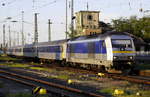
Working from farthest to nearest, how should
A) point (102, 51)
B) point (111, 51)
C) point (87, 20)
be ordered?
point (87, 20), point (102, 51), point (111, 51)

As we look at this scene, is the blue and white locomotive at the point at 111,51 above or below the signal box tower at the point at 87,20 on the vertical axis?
below

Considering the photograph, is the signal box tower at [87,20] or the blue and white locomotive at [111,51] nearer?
the blue and white locomotive at [111,51]

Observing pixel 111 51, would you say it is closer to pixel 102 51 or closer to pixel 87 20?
pixel 102 51

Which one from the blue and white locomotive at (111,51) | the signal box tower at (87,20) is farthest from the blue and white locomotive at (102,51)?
the signal box tower at (87,20)

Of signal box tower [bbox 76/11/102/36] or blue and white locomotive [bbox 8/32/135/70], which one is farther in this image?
signal box tower [bbox 76/11/102/36]

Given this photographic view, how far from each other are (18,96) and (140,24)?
53994mm

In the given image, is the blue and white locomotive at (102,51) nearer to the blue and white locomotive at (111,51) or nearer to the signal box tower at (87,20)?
the blue and white locomotive at (111,51)

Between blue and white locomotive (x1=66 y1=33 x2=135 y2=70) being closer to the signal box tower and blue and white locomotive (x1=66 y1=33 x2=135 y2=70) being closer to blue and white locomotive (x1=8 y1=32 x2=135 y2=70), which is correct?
blue and white locomotive (x1=8 y1=32 x2=135 y2=70)

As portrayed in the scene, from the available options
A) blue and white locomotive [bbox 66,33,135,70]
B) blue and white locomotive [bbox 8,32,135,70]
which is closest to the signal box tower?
blue and white locomotive [bbox 8,32,135,70]

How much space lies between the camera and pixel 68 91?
1472 centimetres

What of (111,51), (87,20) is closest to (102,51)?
(111,51)

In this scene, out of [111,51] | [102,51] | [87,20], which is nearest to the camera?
[111,51]

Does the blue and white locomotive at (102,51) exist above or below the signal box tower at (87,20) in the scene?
below

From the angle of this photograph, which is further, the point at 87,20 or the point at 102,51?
the point at 87,20
